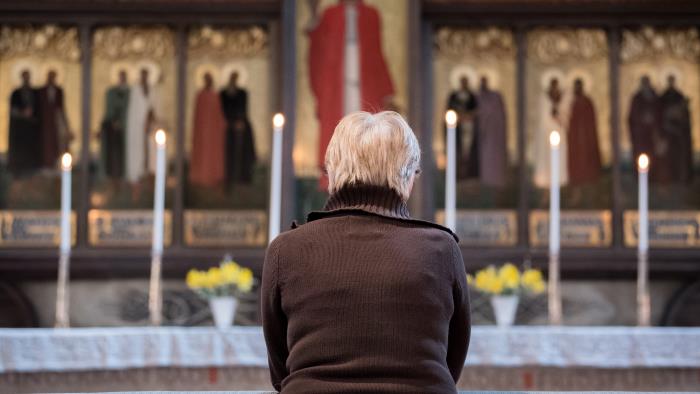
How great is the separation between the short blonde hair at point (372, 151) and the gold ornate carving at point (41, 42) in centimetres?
599

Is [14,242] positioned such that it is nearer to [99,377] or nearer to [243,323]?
[243,323]

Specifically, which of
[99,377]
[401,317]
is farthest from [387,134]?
[99,377]

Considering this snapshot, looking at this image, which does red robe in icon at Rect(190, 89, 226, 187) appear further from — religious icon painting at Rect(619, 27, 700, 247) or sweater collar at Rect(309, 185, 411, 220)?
sweater collar at Rect(309, 185, 411, 220)

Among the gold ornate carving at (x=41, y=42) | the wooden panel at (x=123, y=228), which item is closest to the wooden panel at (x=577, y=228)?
the wooden panel at (x=123, y=228)

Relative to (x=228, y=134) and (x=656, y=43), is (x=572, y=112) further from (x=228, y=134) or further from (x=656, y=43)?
(x=228, y=134)

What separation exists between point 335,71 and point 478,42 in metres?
1.17

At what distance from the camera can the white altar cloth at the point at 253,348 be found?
15.1ft

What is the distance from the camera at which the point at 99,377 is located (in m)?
4.70

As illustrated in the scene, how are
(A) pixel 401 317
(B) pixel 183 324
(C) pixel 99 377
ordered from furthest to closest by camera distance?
(B) pixel 183 324
(C) pixel 99 377
(A) pixel 401 317

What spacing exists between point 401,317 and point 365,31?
19.1 ft

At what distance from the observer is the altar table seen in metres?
4.58

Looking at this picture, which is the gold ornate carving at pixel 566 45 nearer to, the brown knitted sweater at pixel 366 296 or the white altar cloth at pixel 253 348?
the white altar cloth at pixel 253 348

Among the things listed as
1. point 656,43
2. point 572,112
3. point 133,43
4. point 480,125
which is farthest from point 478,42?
point 133,43

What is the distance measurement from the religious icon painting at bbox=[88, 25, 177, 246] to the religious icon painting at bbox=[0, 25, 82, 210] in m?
0.19
